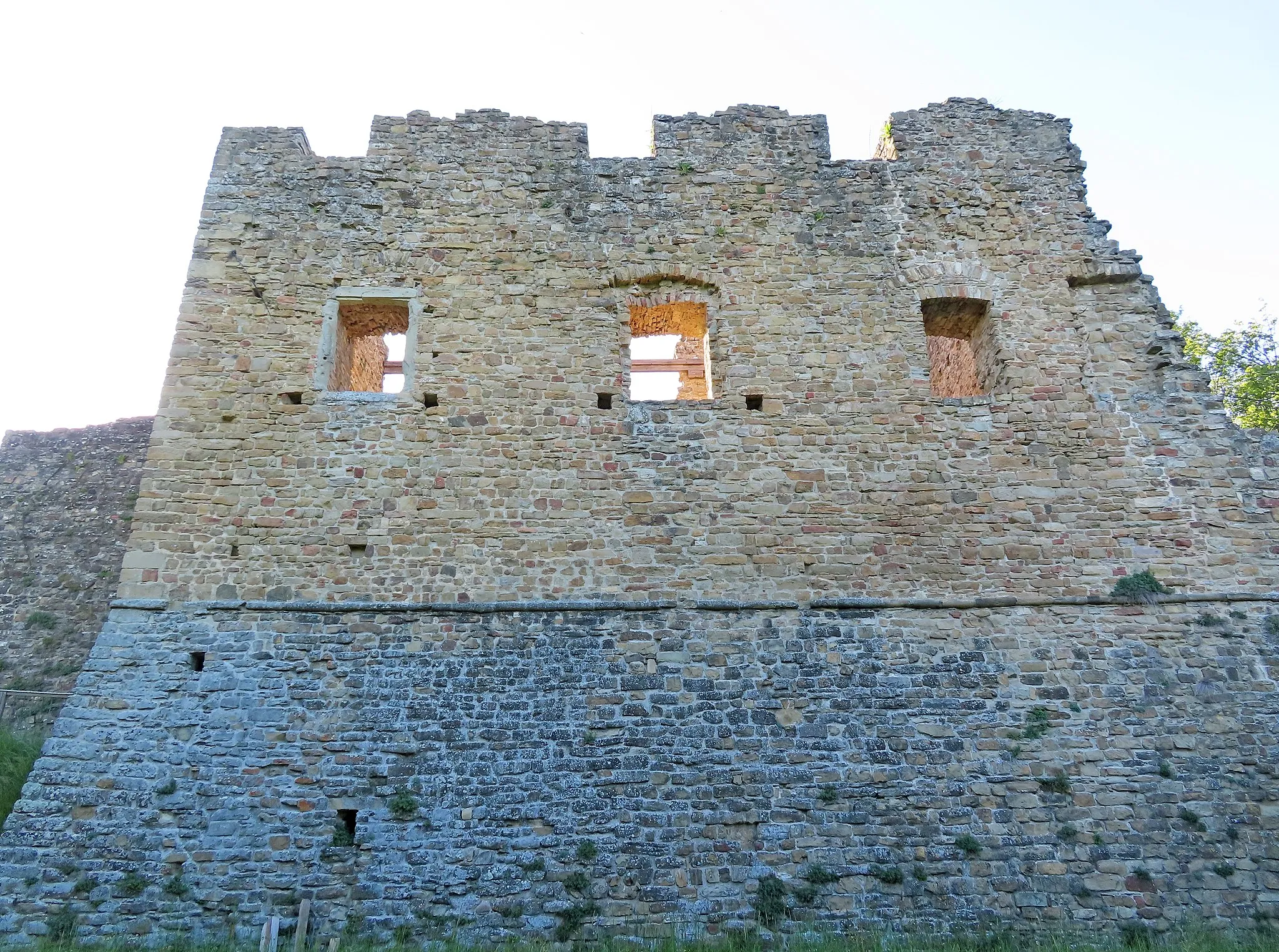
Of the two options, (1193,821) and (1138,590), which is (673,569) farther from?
(1193,821)

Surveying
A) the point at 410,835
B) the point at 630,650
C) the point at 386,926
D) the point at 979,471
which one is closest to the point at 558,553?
the point at 630,650

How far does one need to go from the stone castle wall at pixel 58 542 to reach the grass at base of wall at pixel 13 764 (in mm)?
1284

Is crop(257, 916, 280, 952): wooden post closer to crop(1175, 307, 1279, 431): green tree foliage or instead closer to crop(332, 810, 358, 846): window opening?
crop(332, 810, 358, 846): window opening

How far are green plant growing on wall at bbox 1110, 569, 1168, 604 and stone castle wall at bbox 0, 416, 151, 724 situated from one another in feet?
35.0

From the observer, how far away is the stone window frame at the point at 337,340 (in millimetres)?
7250

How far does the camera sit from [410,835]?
5.79 metres

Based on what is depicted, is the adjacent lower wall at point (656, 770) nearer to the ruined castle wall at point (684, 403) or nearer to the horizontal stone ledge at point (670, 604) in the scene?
the horizontal stone ledge at point (670, 604)

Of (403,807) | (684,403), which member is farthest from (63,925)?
(684,403)

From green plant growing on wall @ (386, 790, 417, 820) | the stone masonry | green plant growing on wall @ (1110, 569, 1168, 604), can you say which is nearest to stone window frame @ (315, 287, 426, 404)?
the stone masonry

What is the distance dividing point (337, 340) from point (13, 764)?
15.3ft

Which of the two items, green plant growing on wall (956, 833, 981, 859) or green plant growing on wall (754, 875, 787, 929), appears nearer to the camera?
green plant growing on wall (754, 875, 787, 929)

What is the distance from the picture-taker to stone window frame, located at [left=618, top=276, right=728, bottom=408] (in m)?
7.36

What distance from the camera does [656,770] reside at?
19.7ft

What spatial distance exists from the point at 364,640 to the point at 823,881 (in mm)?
4132
